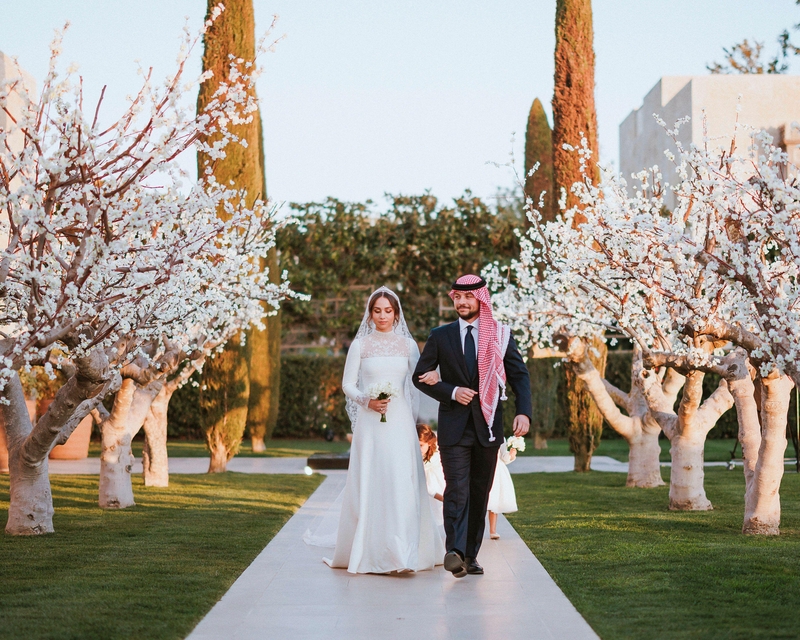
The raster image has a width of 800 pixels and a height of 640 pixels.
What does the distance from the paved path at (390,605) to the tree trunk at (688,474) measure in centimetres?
337

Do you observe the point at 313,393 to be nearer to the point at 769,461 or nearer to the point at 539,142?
the point at 539,142

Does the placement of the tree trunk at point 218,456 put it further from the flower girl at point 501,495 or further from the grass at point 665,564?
the flower girl at point 501,495

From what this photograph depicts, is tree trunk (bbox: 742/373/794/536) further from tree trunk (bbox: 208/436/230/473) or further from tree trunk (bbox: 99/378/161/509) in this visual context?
tree trunk (bbox: 208/436/230/473)

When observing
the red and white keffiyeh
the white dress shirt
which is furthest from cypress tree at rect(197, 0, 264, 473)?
the red and white keffiyeh

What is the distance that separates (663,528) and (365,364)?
11.8ft

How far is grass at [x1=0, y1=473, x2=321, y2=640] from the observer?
5188 millimetres

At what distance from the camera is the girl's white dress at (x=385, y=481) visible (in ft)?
22.0

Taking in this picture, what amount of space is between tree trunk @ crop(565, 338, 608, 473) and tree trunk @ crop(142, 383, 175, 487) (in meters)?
6.40

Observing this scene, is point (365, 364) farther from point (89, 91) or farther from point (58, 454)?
point (58, 454)

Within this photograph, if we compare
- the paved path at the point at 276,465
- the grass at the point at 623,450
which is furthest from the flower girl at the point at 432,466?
the grass at the point at 623,450

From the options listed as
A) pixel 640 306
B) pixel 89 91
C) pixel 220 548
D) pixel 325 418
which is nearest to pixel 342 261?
pixel 325 418

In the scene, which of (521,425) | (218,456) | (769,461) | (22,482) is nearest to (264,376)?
(218,456)

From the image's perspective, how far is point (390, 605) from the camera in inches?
223

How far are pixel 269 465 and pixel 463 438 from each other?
→ 39.2ft
